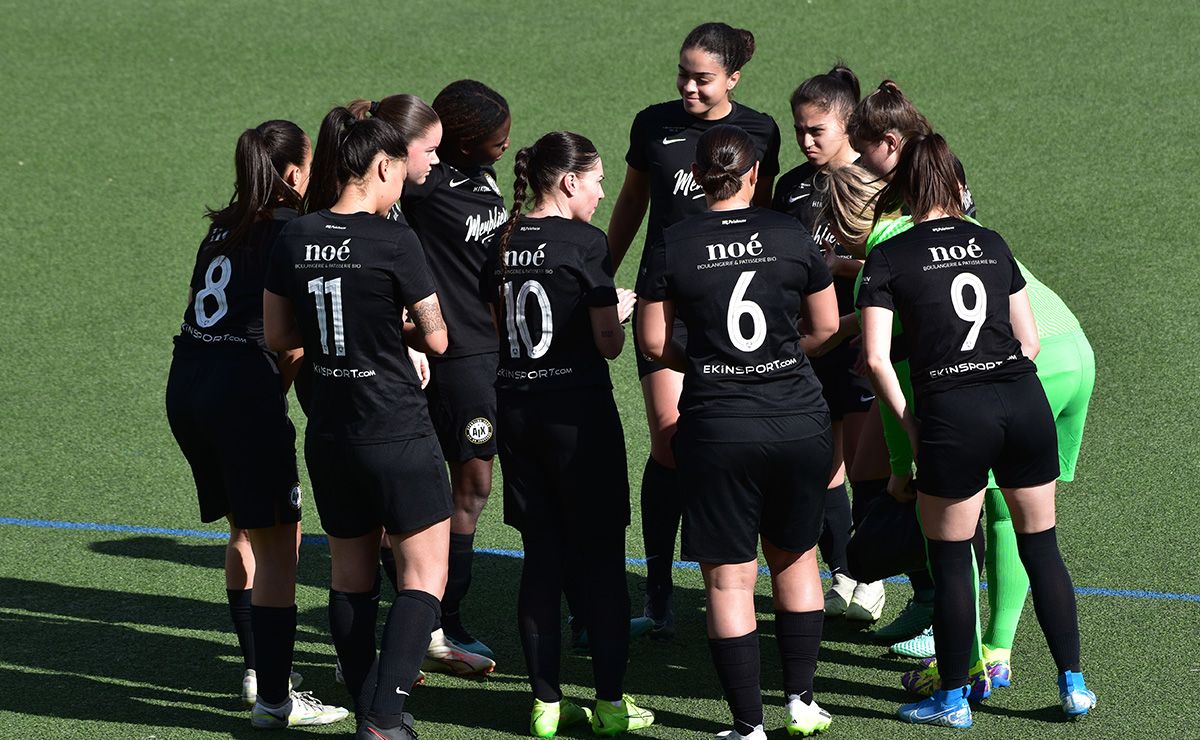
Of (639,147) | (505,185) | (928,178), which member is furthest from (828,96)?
(505,185)

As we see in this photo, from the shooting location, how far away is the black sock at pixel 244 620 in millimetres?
5137

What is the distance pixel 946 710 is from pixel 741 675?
780 millimetres

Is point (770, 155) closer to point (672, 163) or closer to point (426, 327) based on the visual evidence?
point (672, 163)

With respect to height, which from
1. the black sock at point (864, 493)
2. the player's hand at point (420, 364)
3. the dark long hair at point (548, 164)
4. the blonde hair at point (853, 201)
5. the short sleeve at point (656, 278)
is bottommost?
the black sock at point (864, 493)

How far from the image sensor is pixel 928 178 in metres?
4.59

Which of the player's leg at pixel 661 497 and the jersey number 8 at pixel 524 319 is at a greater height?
the jersey number 8 at pixel 524 319

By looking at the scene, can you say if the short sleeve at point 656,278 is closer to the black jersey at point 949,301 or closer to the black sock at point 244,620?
the black jersey at point 949,301

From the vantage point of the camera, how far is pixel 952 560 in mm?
4629

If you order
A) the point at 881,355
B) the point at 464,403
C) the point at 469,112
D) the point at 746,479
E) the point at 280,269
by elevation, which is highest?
the point at 469,112

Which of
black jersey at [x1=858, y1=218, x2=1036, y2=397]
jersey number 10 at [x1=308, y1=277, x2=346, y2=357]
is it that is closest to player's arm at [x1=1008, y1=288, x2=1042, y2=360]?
black jersey at [x1=858, y1=218, x2=1036, y2=397]

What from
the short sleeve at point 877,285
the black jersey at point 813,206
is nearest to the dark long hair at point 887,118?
the black jersey at point 813,206

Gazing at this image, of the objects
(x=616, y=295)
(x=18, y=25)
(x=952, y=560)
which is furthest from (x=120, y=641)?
(x=18, y=25)

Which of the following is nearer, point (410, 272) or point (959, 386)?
point (410, 272)

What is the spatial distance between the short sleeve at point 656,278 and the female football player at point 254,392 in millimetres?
1246
